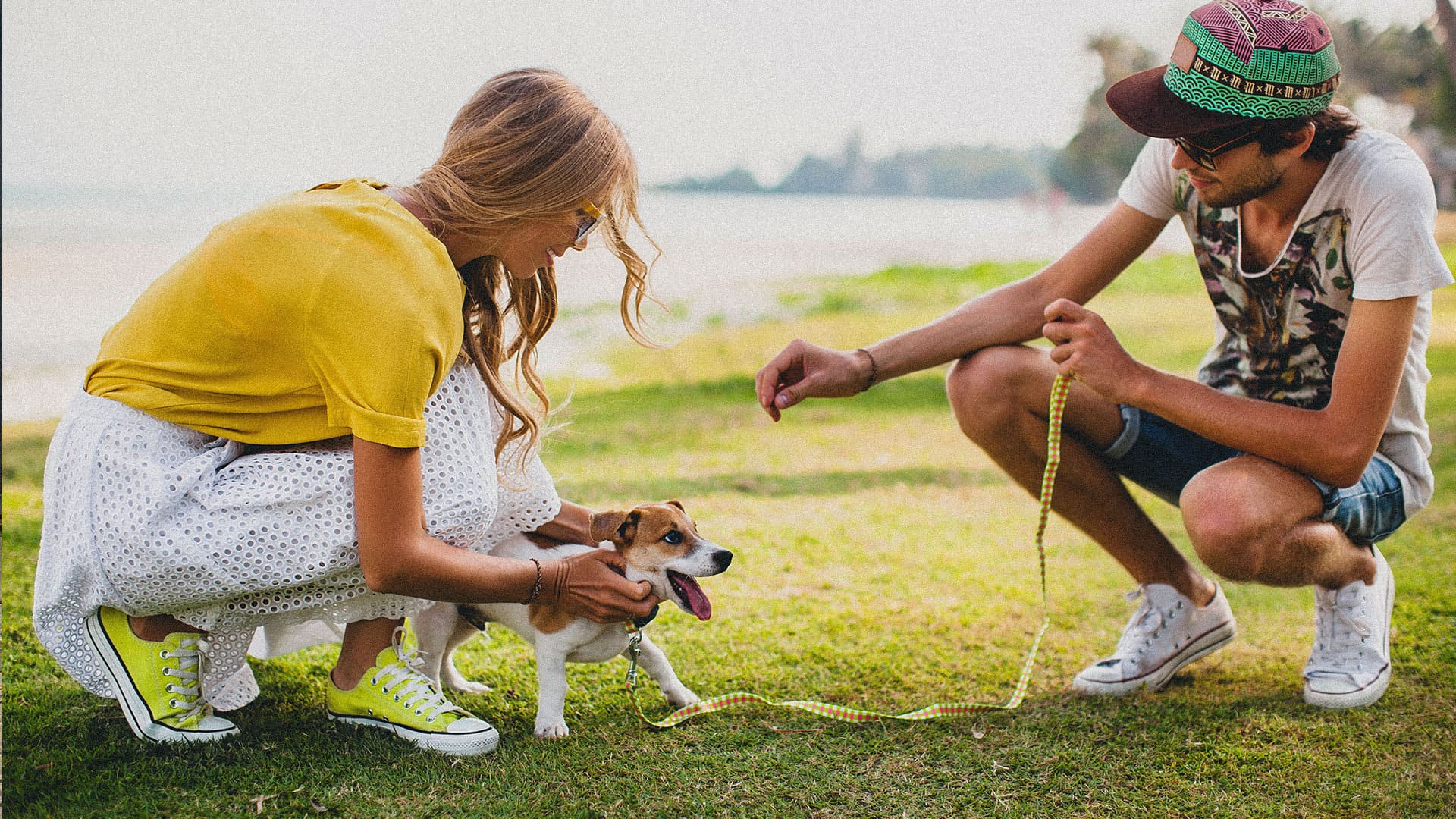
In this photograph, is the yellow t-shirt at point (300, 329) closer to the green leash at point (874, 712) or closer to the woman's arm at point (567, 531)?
the woman's arm at point (567, 531)

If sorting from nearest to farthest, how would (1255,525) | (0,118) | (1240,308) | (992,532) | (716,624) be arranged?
(1255,525) → (1240,308) → (716,624) → (992,532) → (0,118)

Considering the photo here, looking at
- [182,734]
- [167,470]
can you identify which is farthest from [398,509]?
[182,734]

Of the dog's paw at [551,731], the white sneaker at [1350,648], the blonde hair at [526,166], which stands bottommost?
the dog's paw at [551,731]

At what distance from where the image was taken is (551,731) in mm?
2465

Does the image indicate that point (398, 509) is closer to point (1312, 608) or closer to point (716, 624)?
point (716, 624)

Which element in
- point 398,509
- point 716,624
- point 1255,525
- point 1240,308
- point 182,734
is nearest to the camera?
point 398,509

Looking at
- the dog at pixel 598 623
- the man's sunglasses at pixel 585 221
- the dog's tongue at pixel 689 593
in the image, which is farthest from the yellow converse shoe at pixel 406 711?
the man's sunglasses at pixel 585 221

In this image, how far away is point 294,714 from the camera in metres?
2.52

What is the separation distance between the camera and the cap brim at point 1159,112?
2.39 m

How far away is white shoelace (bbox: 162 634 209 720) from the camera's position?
2.28 m

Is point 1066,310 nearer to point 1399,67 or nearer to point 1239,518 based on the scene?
point 1239,518

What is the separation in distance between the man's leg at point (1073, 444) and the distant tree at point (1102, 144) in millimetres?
29398

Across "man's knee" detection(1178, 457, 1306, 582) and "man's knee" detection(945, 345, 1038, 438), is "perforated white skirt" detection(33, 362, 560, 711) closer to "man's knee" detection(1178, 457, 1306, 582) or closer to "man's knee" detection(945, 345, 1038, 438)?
"man's knee" detection(945, 345, 1038, 438)

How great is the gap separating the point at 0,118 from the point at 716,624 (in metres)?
13.3
